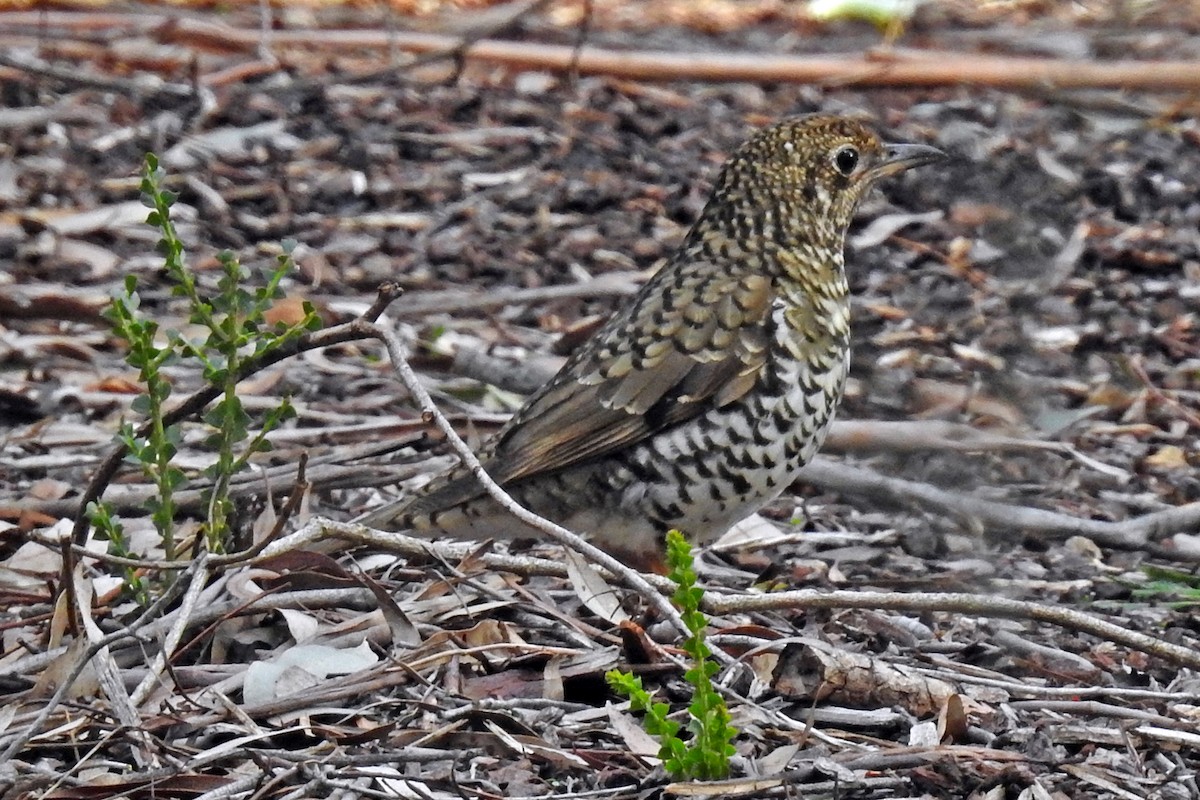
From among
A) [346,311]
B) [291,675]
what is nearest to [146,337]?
[291,675]

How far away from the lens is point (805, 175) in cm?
512

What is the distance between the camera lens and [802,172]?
202 inches

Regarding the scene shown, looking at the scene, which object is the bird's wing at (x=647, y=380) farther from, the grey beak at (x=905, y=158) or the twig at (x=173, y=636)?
the twig at (x=173, y=636)

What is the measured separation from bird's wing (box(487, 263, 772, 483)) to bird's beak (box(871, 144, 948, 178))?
1.88 feet

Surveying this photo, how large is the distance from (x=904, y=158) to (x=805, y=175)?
0.32 metres

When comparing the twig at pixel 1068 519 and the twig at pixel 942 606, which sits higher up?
the twig at pixel 942 606

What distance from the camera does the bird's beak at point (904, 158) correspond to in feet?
17.0

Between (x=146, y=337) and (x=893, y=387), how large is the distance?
120 inches

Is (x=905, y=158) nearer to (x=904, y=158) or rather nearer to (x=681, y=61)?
(x=904, y=158)

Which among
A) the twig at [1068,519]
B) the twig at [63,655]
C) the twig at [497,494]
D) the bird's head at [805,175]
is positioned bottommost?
the twig at [1068,519]

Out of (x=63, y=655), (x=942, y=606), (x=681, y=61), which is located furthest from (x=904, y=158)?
(x=681, y=61)

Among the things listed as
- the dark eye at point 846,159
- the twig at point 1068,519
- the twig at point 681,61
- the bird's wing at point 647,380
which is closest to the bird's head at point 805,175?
the dark eye at point 846,159

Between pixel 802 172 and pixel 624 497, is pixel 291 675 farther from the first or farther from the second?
pixel 802 172

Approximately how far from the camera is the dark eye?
5.14 metres
